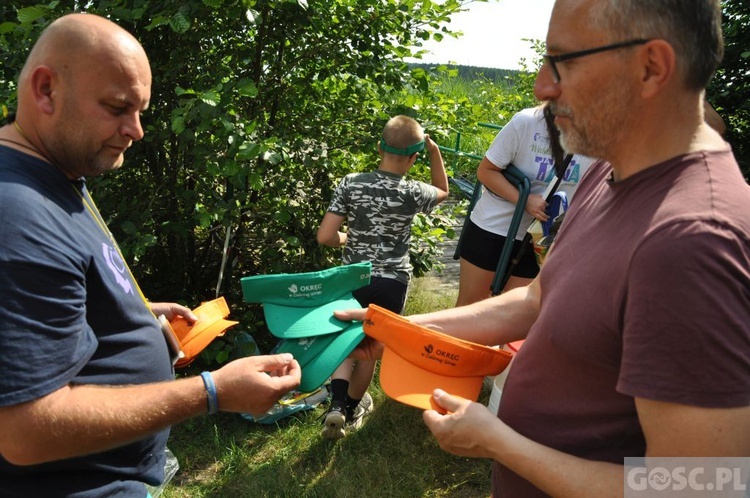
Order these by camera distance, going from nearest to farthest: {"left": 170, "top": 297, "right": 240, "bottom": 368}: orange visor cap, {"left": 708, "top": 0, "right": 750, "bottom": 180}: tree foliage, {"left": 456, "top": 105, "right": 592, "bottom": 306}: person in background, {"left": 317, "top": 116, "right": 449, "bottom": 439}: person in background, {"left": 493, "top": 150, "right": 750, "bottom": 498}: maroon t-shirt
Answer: {"left": 493, "top": 150, "right": 750, "bottom": 498}: maroon t-shirt, {"left": 170, "top": 297, "right": 240, "bottom": 368}: orange visor cap, {"left": 456, "top": 105, "right": 592, "bottom": 306}: person in background, {"left": 317, "top": 116, "right": 449, "bottom": 439}: person in background, {"left": 708, "top": 0, "right": 750, "bottom": 180}: tree foliage

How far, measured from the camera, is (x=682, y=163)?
1189mm

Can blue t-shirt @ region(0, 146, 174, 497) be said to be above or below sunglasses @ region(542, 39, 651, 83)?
below

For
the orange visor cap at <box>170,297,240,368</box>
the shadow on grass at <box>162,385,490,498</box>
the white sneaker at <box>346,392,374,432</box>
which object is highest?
the orange visor cap at <box>170,297,240,368</box>

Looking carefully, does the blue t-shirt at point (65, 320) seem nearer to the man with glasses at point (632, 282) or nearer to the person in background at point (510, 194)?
the man with glasses at point (632, 282)

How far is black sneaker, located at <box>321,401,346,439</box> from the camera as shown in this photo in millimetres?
3420

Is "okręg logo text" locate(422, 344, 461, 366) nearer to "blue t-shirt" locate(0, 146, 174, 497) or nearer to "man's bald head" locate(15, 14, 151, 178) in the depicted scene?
"blue t-shirt" locate(0, 146, 174, 497)

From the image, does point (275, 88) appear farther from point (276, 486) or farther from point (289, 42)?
point (276, 486)

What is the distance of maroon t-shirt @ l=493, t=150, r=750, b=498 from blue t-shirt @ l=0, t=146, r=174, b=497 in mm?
1012

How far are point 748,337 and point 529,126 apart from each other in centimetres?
256

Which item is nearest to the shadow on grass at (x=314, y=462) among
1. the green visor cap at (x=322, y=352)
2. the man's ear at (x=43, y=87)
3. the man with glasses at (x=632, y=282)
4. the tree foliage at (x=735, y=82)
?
the green visor cap at (x=322, y=352)

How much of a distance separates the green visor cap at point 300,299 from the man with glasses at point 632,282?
798 millimetres

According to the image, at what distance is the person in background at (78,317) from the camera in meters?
1.27

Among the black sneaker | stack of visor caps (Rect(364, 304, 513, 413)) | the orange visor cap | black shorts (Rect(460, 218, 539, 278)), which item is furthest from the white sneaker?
stack of visor caps (Rect(364, 304, 513, 413))

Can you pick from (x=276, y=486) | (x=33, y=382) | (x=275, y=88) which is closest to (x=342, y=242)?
(x=275, y=88)
